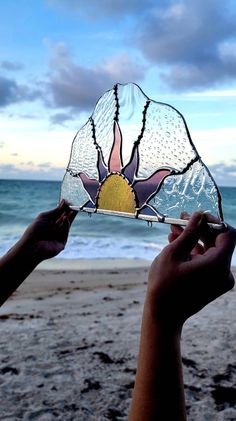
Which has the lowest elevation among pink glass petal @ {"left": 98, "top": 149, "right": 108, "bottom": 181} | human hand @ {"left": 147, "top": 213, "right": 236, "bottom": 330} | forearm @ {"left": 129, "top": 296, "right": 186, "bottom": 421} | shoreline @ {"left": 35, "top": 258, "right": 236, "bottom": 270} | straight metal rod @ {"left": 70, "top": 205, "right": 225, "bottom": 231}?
shoreline @ {"left": 35, "top": 258, "right": 236, "bottom": 270}

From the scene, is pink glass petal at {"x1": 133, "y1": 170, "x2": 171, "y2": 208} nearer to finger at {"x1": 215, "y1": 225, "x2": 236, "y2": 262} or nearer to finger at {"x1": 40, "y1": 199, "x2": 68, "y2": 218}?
finger at {"x1": 40, "y1": 199, "x2": 68, "y2": 218}

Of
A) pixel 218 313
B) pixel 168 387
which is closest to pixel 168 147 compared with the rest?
pixel 168 387

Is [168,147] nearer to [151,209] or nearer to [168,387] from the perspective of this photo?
[151,209]

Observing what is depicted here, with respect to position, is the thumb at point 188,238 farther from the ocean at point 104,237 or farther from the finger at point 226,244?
the ocean at point 104,237

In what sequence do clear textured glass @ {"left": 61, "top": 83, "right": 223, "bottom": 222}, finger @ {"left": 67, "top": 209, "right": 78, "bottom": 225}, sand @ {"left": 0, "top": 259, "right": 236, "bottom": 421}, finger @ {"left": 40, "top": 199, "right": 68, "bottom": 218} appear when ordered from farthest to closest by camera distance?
1. sand @ {"left": 0, "top": 259, "right": 236, "bottom": 421}
2. finger @ {"left": 67, "top": 209, "right": 78, "bottom": 225}
3. finger @ {"left": 40, "top": 199, "right": 68, "bottom": 218}
4. clear textured glass @ {"left": 61, "top": 83, "right": 223, "bottom": 222}

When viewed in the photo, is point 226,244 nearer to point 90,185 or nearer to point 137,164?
point 137,164

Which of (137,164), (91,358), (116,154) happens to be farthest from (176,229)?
(91,358)

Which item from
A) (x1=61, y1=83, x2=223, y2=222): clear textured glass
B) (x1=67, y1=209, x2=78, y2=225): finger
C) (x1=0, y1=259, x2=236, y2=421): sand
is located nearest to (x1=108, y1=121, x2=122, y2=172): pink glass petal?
(x1=61, y1=83, x2=223, y2=222): clear textured glass
